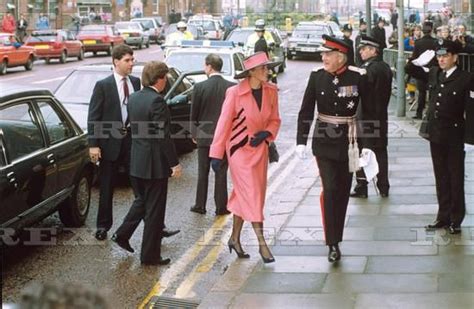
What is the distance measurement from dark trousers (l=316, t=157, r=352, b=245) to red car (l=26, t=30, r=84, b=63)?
31.8m

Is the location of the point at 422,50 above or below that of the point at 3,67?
above

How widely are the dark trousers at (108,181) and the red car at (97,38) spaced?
36078 mm

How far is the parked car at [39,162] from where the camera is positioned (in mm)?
6469

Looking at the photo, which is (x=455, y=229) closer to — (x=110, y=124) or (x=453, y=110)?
(x=453, y=110)

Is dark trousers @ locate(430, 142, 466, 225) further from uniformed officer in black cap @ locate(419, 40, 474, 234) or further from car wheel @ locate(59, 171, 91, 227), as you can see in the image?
car wheel @ locate(59, 171, 91, 227)

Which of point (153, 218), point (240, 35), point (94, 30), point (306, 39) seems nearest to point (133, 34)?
point (94, 30)

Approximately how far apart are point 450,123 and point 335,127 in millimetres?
1219

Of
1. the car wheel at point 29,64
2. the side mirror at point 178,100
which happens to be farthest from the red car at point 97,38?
the side mirror at point 178,100

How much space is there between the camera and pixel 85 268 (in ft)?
22.5

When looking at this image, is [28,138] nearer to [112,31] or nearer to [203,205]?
[203,205]

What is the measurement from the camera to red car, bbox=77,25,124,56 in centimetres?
4284

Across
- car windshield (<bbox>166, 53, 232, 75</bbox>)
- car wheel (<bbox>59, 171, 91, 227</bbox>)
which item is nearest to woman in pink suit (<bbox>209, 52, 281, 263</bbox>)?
car wheel (<bbox>59, 171, 91, 227</bbox>)

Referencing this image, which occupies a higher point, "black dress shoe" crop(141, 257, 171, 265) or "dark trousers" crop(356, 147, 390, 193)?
"dark trousers" crop(356, 147, 390, 193)

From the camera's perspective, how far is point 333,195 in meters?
6.61
